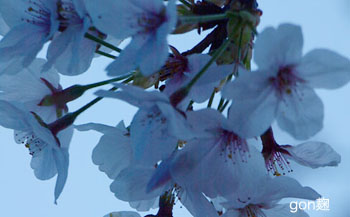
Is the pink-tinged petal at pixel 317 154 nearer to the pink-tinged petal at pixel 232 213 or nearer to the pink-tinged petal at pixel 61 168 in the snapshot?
the pink-tinged petal at pixel 232 213

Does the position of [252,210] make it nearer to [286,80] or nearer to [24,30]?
[286,80]

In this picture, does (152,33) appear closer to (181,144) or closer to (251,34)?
(251,34)

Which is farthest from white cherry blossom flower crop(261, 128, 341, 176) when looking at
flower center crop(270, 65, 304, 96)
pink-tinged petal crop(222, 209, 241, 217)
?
flower center crop(270, 65, 304, 96)

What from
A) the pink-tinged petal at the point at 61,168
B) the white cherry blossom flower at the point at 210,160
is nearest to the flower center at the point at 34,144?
the pink-tinged petal at the point at 61,168

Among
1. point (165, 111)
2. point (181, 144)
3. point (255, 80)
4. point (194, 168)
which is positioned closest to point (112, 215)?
point (181, 144)

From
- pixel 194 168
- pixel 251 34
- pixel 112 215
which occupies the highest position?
pixel 251 34

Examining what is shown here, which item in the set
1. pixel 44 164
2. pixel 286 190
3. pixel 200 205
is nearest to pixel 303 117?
pixel 286 190

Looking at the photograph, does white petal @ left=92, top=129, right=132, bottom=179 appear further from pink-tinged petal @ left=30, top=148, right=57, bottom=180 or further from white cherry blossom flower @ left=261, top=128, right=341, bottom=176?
white cherry blossom flower @ left=261, top=128, right=341, bottom=176
